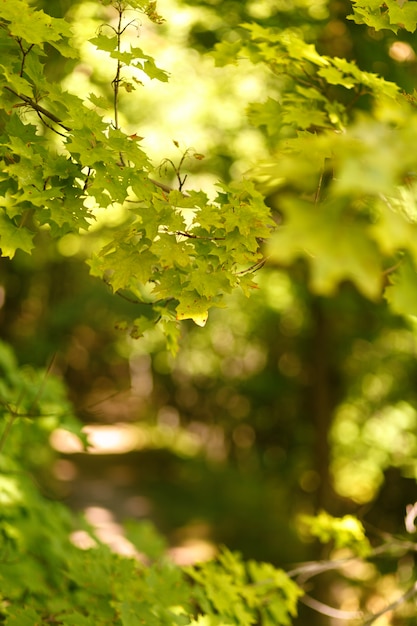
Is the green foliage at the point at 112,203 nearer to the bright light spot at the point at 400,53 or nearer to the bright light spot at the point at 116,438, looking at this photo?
the bright light spot at the point at 400,53

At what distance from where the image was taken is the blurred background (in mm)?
6035

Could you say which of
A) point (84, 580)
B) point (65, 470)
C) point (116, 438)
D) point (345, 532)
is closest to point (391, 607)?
point (345, 532)

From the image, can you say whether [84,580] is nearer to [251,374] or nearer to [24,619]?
[24,619]

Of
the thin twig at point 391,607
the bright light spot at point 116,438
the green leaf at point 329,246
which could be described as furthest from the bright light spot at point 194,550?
the green leaf at point 329,246

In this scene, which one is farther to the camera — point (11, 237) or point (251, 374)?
point (251, 374)

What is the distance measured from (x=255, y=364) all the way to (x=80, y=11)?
25.0ft

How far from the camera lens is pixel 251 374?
433 inches

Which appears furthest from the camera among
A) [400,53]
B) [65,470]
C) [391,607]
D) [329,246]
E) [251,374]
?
[65,470]

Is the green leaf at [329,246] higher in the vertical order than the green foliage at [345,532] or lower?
higher

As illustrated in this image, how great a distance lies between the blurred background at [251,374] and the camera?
604cm

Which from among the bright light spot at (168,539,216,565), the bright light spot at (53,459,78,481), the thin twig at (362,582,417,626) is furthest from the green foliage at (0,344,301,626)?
the bright light spot at (53,459,78,481)

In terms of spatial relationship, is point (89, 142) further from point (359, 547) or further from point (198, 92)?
point (198, 92)

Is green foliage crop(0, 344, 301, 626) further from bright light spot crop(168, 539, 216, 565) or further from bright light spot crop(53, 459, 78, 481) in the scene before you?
bright light spot crop(53, 459, 78, 481)

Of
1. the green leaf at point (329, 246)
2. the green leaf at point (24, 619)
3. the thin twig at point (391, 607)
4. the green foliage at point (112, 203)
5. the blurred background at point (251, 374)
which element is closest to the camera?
the green leaf at point (329, 246)
